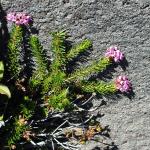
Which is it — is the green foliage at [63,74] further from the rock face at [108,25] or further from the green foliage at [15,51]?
the green foliage at [15,51]

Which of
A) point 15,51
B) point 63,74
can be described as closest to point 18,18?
point 15,51

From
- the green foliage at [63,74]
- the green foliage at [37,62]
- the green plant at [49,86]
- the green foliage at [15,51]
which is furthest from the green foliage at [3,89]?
the green foliage at [63,74]

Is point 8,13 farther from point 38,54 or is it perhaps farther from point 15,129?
point 15,129

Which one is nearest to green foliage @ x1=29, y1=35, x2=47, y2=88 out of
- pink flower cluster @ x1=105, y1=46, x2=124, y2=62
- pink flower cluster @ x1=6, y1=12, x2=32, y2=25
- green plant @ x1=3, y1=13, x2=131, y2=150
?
green plant @ x1=3, y1=13, x2=131, y2=150

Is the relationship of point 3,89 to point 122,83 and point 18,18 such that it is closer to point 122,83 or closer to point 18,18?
point 18,18

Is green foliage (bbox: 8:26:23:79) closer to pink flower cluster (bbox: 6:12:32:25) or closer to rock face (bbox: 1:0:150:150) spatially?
pink flower cluster (bbox: 6:12:32:25)

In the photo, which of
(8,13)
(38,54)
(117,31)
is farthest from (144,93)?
(8,13)
